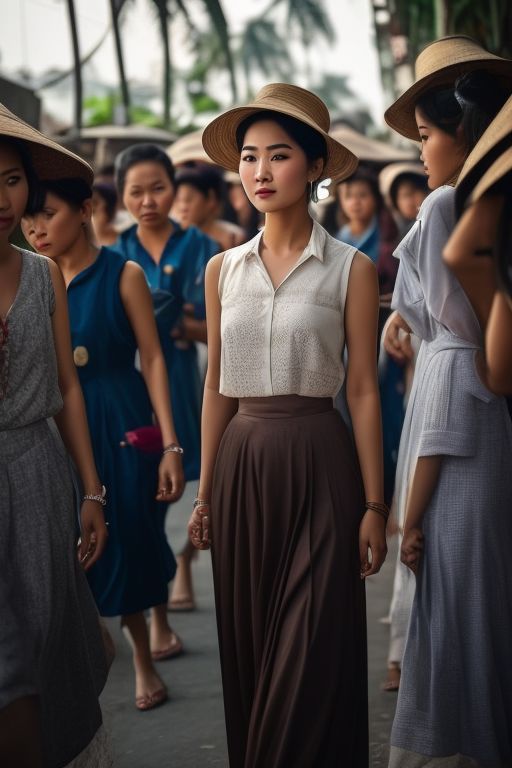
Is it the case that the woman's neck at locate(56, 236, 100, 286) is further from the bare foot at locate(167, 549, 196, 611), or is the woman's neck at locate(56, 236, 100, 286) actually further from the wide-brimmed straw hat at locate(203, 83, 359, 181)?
the bare foot at locate(167, 549, 196, 611)

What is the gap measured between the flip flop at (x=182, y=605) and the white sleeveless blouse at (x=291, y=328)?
2907mm

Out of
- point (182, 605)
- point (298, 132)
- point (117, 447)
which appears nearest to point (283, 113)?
point (298, 132)

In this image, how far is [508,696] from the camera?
3564mm

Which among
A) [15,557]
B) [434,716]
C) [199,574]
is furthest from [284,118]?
[199,574]

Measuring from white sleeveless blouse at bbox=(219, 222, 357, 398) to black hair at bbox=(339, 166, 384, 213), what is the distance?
426 centimetres

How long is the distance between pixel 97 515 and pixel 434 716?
3.87 feet

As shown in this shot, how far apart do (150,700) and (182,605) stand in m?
1.42

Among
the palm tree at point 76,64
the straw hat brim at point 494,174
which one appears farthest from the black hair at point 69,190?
the palm tree at point 76,64

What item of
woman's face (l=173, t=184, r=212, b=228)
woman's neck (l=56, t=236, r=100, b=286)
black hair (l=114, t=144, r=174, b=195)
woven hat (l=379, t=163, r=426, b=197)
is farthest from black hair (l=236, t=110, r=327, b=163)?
woven hat (l=379, t=163, r=426, b=197)

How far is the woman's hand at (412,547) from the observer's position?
3.66 meters

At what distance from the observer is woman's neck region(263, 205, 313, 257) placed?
3717 millimetres

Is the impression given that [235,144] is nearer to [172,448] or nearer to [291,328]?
[291,328]

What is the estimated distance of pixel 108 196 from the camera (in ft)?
26.8

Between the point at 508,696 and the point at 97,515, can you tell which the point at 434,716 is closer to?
the point at 508,696
